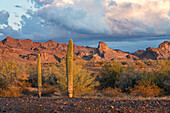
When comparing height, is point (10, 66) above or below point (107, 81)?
above

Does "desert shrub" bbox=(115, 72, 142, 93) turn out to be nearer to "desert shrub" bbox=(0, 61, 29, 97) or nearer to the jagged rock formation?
"desert shrub" bbox=(0, 61, 29, 97)

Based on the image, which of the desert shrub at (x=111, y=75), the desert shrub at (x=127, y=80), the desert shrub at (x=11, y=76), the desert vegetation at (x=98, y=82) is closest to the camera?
the desert vegetation at (x=98, y=82)

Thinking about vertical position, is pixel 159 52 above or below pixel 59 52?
below

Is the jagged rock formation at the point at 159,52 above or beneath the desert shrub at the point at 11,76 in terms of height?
above

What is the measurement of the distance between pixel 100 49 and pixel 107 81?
302 feet

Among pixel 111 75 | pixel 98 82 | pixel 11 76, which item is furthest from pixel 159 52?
pixel 11 76

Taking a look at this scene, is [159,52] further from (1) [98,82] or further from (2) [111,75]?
(1) [98,82]

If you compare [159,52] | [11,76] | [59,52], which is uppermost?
[59,52]

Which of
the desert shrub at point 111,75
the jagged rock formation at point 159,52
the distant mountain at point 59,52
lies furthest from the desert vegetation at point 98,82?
the jagged rock formation at point 159,52

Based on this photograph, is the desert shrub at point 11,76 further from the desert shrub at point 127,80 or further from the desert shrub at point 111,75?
the desert shrub at point 127,80

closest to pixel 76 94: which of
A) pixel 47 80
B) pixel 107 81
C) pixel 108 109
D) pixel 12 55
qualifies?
pixel 107 81

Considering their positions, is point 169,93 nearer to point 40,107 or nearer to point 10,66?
point 40,107

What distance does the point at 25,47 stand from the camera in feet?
353

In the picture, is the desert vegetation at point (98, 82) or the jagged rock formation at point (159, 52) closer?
the desert vegetation at point (98, 82)
